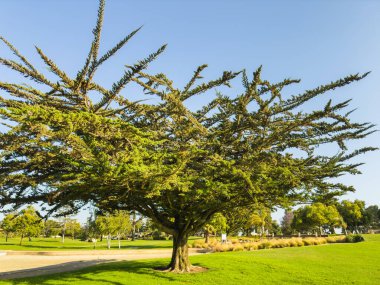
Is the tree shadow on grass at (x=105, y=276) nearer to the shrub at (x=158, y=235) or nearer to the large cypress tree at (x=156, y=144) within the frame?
the large cypress tree at (x=156, y=144)

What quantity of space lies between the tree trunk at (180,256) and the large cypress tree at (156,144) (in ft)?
6.54

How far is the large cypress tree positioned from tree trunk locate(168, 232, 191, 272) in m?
1.99

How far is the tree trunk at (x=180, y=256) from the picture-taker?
49.6 ft

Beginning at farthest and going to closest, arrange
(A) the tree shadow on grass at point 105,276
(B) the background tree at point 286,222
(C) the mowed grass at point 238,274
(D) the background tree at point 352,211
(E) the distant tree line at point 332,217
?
(B) the background tree at point 286,222 → (D) the background tree at point 352,211 → (E) the distant tree line at point 332,217 → (C) the mowed grass at point 238,274 → (A) the tree shadow on grass at point 105,276

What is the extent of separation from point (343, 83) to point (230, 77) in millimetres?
2973

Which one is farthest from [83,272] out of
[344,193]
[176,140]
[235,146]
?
[344,193]

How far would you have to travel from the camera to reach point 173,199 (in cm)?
1329

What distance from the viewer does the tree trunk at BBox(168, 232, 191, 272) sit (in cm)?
1513

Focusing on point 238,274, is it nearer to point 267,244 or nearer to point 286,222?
point 267,244

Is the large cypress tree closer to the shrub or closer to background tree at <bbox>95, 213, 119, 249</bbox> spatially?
background tree at <bbox>95, 213, 119, 249</bbox>

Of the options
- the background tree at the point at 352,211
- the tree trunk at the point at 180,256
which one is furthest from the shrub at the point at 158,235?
the tree trunk at the point at 180,256

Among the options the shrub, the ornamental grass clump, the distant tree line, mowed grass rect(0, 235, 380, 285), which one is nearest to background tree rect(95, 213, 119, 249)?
the ornamental grass clump

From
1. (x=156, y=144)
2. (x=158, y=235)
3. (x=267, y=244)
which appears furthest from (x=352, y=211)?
(x=156, y=144)

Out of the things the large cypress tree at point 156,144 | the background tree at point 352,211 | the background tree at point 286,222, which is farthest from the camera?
the background tree at point 286,222
